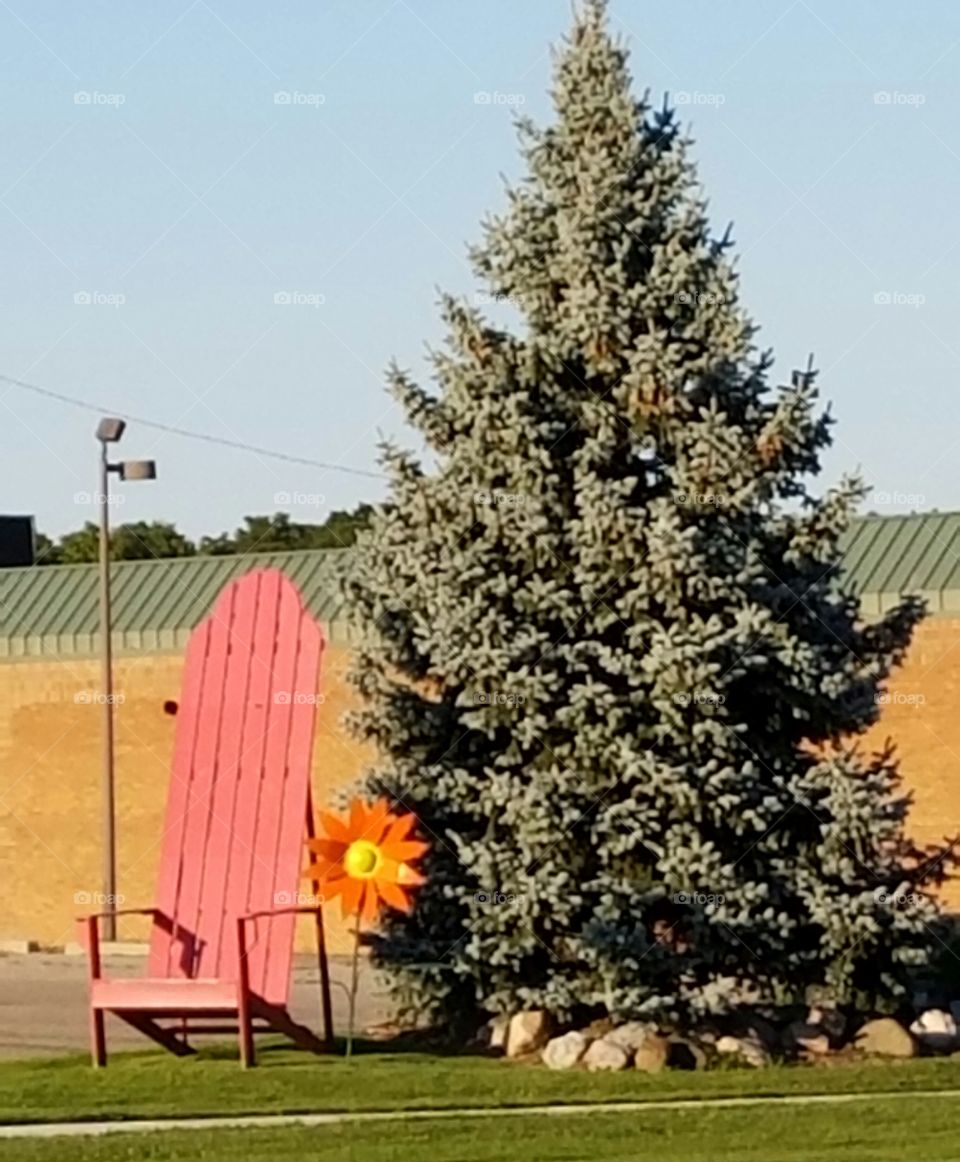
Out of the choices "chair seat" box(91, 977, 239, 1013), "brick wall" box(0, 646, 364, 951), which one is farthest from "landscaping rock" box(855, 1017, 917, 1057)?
"brick wall" box(0, 646, 364, 951)

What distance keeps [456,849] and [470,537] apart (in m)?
1.96

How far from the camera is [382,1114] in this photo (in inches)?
523

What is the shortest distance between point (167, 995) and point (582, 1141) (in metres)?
4.38

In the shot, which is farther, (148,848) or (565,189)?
(148,848)

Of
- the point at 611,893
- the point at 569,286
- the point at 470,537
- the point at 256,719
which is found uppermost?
the point at 569,286

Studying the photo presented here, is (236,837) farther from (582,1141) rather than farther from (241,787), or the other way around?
(582,1141)

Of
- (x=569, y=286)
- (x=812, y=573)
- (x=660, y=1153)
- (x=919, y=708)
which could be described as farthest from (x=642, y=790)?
(x=919, y=708)

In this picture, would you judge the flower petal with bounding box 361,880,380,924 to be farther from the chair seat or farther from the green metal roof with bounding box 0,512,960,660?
the green metal roof with bounding box 0,512,960,660

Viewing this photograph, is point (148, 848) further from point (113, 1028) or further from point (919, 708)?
point (113, 1028)

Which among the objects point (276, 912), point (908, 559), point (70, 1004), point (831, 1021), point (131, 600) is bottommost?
point (831, 1021)

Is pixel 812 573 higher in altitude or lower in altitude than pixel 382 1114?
higher

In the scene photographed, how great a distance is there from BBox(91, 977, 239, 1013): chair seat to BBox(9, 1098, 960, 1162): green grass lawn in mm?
3103

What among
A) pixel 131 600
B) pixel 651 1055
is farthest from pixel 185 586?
pixel 651 1055

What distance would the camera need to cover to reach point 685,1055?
52.4 ft
